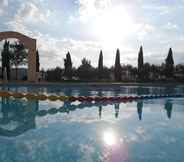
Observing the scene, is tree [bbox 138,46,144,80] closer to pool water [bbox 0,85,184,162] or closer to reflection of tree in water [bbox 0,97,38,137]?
pool water [bbox 0,85,184,162]

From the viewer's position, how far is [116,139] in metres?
4.88

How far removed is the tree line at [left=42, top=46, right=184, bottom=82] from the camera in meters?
30.1

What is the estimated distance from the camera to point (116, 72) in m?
31.3

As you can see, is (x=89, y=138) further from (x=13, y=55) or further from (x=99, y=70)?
(x=99, y=70)

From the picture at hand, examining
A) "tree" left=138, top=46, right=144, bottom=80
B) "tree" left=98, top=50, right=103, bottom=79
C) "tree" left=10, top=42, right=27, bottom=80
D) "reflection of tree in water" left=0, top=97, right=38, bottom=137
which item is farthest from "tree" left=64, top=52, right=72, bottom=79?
"reflection of tree in water" left=0, top=97, right=38, bottom=137

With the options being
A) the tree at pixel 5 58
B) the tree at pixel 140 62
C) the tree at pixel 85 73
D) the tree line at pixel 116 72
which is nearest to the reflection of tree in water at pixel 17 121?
the tree at pixel 5 58

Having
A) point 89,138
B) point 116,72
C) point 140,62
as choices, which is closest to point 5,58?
point 116,72

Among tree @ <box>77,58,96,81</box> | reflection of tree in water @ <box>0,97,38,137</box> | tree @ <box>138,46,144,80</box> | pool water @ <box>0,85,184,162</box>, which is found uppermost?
tree @ <box>138,46,144,80</box>

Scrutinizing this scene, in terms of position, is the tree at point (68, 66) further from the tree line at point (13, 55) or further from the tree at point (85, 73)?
the tree line at point (13, 55)

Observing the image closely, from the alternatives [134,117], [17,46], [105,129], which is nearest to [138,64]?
[17,46]

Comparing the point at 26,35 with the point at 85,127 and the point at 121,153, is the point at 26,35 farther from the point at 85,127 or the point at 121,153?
the point at 121,153

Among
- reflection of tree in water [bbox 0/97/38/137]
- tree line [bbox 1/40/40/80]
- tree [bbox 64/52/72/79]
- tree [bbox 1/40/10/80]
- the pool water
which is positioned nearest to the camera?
the pool water

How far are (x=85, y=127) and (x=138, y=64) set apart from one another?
88.3 feet

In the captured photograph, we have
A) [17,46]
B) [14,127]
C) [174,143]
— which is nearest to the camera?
[174,143]
